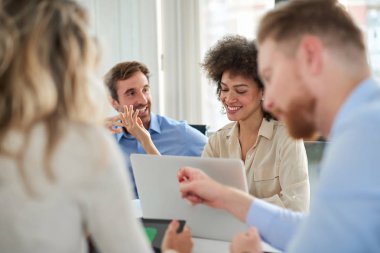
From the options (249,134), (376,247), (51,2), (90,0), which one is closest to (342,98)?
(376,247)

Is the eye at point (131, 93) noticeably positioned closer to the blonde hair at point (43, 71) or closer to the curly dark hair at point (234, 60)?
the curly dark hair at point (234, 60)

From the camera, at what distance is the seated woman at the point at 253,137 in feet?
6.02

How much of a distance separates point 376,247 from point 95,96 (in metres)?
0.58

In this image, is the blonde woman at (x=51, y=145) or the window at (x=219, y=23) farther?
the window at (x=219, y=23)

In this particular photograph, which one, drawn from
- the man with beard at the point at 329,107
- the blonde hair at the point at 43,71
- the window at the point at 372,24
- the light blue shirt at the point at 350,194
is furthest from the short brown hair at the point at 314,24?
the window at the point at 372,24

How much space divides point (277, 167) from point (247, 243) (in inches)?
27.6

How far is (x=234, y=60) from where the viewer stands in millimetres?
2129

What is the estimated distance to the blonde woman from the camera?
0.83m

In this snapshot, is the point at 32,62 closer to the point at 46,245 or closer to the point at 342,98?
the point at 46,245

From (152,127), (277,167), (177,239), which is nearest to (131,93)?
(152,127)

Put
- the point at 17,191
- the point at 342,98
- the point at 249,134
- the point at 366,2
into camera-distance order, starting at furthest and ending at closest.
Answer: the point at 366,2 < the point at 249,134 < the point at 342,98 < the point at 17,191

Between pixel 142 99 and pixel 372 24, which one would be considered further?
pixel 372 24

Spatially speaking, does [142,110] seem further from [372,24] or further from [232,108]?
[372,24]

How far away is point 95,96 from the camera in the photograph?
91cm
